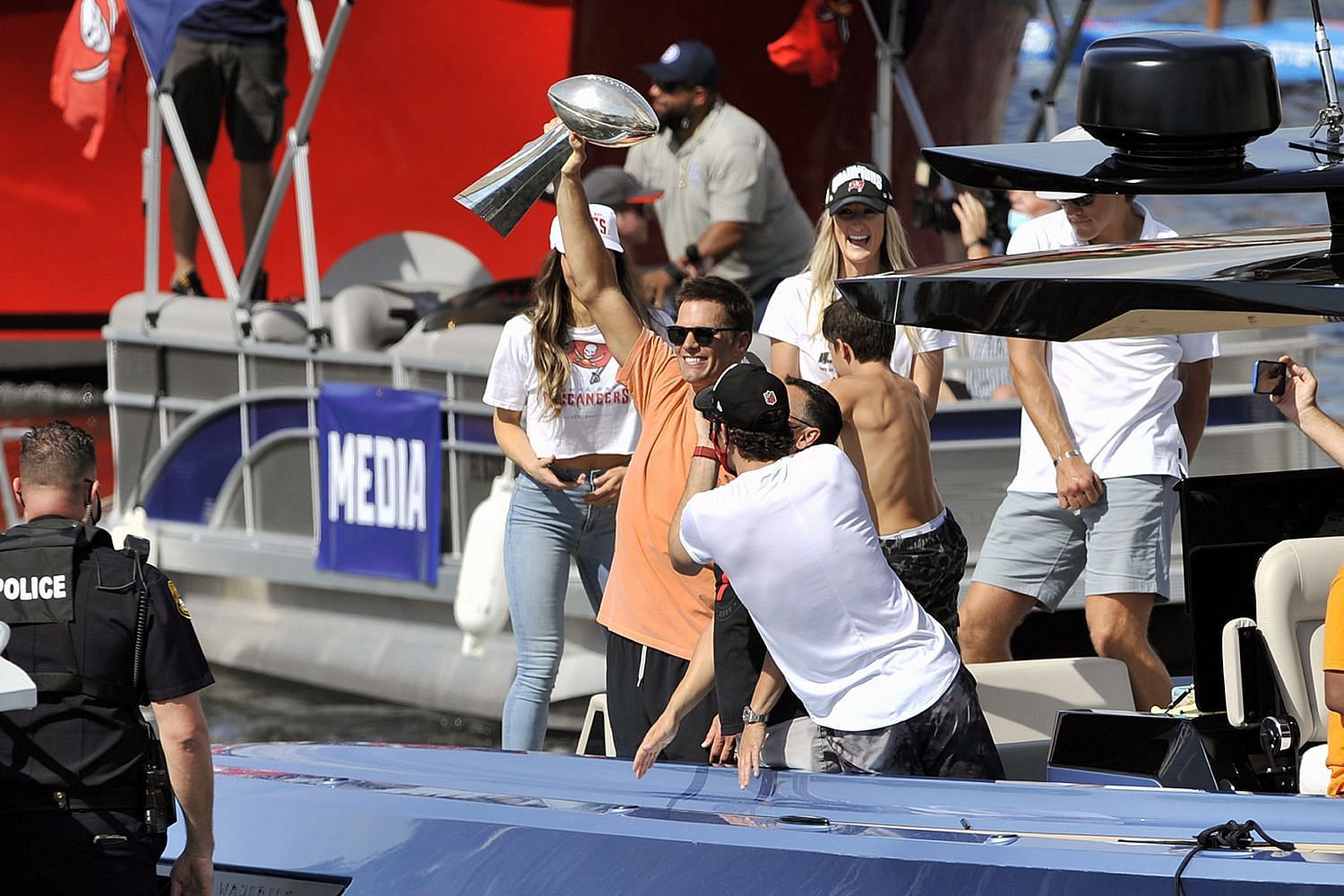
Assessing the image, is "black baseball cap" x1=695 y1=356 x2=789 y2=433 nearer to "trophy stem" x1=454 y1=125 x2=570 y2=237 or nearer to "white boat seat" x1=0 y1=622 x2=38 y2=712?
"trophy stem" x1=454 y1=125 x2=570 y2=237

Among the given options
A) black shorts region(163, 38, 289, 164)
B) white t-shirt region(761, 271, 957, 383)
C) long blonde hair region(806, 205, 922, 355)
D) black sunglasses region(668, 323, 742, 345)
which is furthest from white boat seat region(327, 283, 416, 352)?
black sunglasses region(668, 323, 742, 345)

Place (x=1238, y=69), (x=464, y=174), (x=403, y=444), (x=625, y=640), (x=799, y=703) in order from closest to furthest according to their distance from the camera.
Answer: (x=1238, y=69) → (x=799, y=703) → (x=625, y=640) → (x=403, y=444) → (x=464, y=174)

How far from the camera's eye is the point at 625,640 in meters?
4.48

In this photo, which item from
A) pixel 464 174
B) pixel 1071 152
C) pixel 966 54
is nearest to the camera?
pixel 1071 152

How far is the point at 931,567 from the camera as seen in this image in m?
4.24

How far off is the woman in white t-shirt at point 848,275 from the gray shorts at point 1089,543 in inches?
15.4

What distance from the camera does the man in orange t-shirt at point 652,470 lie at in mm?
4312

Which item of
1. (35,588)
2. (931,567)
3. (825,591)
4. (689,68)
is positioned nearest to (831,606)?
(825,591)

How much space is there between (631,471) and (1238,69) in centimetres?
181

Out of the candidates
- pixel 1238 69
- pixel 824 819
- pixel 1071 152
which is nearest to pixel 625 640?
pixel 824 819

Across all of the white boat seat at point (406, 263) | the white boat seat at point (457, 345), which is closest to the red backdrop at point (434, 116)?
the white boat seat at point (406, 263)

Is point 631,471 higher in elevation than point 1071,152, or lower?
lower

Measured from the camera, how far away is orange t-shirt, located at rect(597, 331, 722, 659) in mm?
4387

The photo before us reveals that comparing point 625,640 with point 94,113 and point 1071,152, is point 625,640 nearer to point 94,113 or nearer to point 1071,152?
point 1071,152
